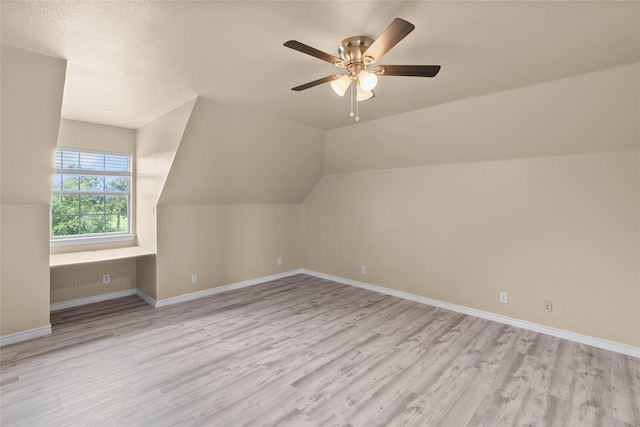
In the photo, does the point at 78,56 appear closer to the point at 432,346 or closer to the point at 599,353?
the point at 432,346

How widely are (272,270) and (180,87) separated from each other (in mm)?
3409

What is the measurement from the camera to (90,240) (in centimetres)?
420

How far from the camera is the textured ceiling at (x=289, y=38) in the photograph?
1756mm

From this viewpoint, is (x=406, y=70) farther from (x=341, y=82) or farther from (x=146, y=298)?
(x=146, y=298)

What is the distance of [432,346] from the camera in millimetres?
3008

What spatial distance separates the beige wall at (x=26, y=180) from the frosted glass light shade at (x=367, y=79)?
2366 millimetres

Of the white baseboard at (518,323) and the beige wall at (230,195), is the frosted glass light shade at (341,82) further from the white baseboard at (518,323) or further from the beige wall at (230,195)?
the white baseboard at (518,323)

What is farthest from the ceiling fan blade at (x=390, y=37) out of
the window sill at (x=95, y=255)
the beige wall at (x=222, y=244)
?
the window sill at (x=95, y=255)

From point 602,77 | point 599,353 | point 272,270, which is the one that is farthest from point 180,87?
point 599,353

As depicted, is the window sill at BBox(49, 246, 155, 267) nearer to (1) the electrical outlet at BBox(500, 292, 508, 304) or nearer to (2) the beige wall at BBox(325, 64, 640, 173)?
(2) the beige wall at BBox(325, 64, 640, 173)

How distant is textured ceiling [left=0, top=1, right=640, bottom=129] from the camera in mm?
1756

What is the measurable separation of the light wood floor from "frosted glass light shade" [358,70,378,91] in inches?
87.5

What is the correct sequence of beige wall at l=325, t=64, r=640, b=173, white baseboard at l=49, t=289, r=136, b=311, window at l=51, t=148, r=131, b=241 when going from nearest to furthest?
beige wall at l=325, t=64, r=640, b=173 → white baseboard at l=49, t=289, r=136, b=311 → window at l=51, t=148, r=131, b=241

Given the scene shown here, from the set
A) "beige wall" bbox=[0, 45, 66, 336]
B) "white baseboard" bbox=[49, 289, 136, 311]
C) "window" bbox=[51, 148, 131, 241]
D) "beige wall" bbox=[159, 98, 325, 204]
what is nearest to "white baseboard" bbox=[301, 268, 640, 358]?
"beige wall" bbox=[159, 98, 325, 204]
